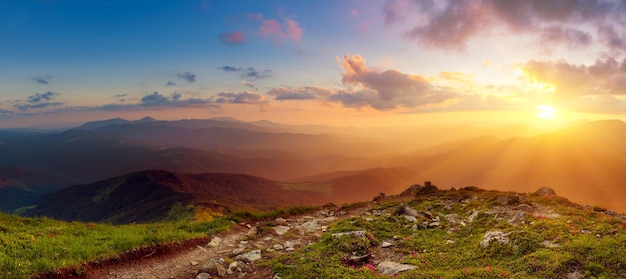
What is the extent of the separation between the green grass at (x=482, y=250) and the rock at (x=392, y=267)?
0.42 meters

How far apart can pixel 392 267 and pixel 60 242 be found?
57.8 ft

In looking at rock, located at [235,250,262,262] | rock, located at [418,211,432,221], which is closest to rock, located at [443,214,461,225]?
rock, located at [418,211,432,221]

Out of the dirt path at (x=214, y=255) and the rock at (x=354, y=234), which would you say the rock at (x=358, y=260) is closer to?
the rock at (x=354, y=234)

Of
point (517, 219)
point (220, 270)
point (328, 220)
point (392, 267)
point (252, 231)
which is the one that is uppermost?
point (517, 219)

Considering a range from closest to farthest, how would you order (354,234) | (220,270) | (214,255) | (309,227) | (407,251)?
(220,270), (407,251), (214,255), (354,234), (309,227)

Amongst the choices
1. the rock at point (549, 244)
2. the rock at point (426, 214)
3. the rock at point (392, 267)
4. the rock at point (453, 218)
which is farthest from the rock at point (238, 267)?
the rock at point (426, 214)

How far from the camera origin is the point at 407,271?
44.4 ft

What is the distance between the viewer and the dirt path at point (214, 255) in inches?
576

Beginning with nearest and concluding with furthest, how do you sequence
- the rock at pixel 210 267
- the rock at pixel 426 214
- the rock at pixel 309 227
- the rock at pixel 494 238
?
the rock at pixel 210 267 < the rock at pixel 494 238 < the rock at pixel 309 227 < the rock at pixel 426 214

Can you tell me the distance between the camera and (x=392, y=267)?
14523mm

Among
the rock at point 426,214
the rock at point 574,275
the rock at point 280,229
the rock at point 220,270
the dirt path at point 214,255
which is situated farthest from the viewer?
the rock at point 426,214

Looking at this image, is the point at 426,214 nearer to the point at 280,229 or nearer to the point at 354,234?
the point at 354,234

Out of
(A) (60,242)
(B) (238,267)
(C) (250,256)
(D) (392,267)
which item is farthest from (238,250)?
(D) (392,267)

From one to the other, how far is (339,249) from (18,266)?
1496 cm
